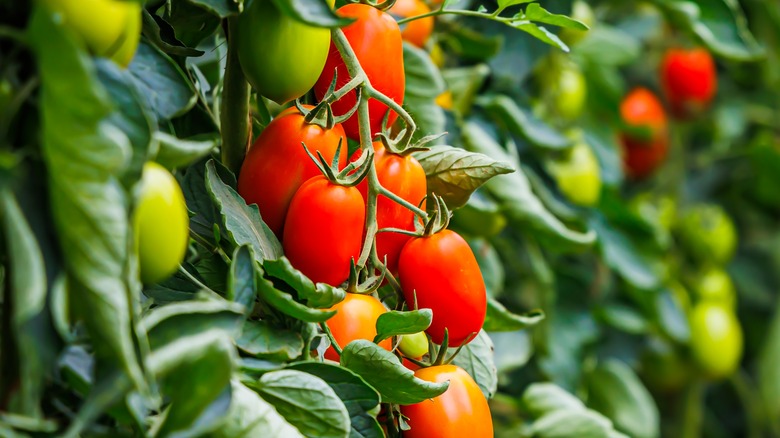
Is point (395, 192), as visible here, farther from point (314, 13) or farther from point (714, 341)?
point (714, 341)

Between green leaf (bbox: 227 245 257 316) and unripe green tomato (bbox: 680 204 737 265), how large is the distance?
1.13 meters

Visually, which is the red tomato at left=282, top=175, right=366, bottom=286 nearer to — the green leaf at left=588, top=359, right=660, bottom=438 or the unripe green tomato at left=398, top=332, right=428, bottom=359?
the unripe green tomato at left=398, top=332, right=428, bottom=359

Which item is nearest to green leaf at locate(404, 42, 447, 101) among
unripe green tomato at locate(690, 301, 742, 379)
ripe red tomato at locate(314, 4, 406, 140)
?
ripe red tomato at locate(314, 4, 406, 140)

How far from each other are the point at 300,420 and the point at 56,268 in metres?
0.14

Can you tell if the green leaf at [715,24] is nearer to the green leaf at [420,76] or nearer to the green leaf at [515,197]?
the green leaf at [515,197]

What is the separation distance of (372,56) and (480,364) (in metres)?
0.18

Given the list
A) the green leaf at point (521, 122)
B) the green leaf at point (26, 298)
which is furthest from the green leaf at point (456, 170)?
the green leaf at point (521, 122)

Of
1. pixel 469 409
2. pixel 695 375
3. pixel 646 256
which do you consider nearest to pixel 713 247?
pixel 695 375

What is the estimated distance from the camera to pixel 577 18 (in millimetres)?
978

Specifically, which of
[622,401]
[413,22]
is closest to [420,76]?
[413,22]

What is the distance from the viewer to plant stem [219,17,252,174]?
0.45 meters

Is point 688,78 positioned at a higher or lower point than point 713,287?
higher

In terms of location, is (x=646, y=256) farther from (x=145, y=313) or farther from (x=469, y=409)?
(x=145, y=313)

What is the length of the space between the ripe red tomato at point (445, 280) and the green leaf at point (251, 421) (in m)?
0.11
